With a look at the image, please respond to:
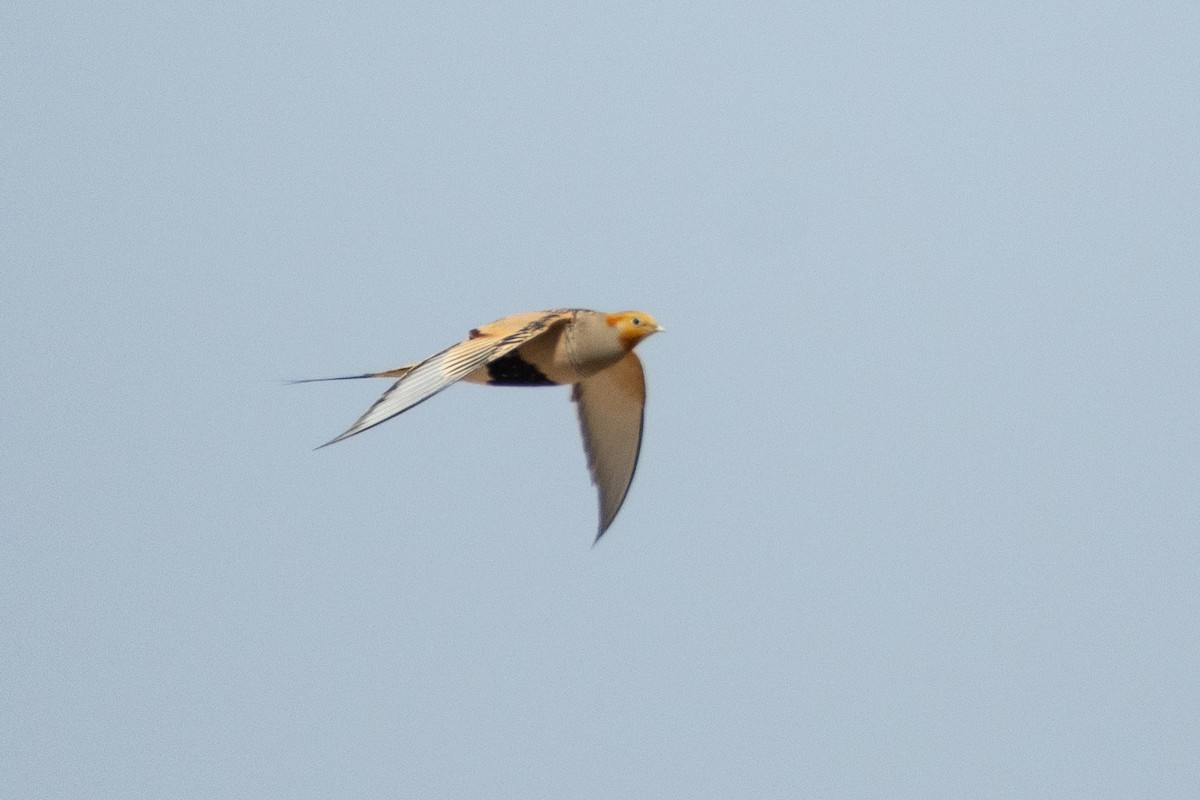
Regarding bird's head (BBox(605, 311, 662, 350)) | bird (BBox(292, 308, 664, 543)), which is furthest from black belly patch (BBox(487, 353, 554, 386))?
bird's head (BBox(605, 311, 662, 350))

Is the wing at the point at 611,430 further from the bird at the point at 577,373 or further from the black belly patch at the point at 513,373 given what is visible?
the black belly patch at the point at 513,373

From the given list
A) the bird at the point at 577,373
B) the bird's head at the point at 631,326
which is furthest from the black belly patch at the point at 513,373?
the bird's head at the point at 631,326

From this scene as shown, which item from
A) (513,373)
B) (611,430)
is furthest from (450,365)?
(611,430)

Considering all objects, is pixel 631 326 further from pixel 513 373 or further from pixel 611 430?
pixel 611 430

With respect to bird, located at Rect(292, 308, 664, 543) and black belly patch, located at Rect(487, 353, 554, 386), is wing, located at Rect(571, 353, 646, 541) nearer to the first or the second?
bird, located at Rect(292, 308, 664, 543)

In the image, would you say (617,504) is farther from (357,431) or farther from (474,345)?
(357,431)

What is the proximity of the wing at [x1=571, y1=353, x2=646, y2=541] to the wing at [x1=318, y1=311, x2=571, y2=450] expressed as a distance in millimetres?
1272

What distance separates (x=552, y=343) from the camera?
11.0 metres

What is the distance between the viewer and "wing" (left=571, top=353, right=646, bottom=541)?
12.3 meters

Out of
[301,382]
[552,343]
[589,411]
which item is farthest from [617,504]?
[301,382]

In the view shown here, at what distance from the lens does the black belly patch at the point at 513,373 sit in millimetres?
11102

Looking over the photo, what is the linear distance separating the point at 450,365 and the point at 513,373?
109cm

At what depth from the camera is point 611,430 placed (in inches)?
489

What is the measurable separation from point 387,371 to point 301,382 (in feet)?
3.64
